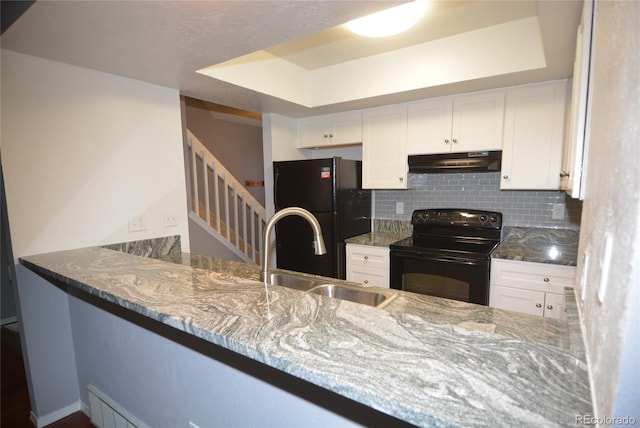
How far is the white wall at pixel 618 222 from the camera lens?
1.42 ft

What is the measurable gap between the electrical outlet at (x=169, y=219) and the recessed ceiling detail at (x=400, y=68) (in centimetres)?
107

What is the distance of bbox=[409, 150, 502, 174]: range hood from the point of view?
8.18ft

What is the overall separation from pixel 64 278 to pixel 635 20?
194 centimetres

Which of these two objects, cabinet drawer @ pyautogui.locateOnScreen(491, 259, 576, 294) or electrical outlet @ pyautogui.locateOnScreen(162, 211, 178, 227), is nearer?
cabinet drawer @ pyautogui.locateOnScreen(491, 259, 576, 294)

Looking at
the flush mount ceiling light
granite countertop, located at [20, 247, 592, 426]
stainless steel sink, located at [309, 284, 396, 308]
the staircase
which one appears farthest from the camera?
the staircase

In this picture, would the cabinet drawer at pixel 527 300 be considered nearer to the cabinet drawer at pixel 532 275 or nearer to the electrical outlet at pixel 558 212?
the cabinet drawer at pixel 532 275

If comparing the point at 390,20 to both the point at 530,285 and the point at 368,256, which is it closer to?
the point at 368,256

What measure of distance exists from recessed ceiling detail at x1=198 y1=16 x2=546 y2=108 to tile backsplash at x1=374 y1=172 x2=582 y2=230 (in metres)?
0.95

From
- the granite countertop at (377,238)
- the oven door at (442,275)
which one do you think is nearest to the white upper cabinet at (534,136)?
the oven door at (442,275)

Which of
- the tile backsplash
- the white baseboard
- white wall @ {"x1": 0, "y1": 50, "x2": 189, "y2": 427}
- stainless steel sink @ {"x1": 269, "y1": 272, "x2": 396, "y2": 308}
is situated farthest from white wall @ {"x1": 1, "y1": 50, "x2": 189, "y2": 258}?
the tile backsplash

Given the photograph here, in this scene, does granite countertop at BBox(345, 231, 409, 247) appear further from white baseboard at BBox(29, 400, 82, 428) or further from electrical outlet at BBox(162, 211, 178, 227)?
white baseboard at BBox(29, 400, 82, 428)

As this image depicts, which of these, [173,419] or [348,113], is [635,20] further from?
[348,113]

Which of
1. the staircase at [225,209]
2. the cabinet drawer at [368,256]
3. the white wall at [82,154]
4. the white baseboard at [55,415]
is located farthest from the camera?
the staircase at [225,209]

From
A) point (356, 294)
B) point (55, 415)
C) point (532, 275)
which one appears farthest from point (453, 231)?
point (55, 415)
